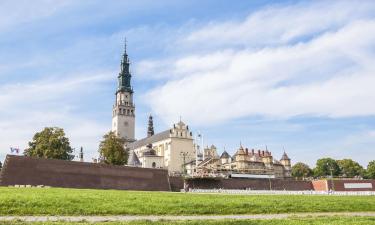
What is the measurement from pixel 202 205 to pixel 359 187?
2830 inches

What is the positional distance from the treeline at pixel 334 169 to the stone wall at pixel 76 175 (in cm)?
7977

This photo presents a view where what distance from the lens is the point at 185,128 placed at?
10819 cm

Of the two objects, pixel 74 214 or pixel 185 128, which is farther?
pixel 185 128

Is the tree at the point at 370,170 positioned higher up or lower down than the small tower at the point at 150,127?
lower down

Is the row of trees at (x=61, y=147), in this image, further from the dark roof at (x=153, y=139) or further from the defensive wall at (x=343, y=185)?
the defensive wall at (x=343, y=185)

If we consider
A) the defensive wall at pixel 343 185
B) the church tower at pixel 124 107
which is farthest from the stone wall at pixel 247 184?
the church tower at pixel 124 107

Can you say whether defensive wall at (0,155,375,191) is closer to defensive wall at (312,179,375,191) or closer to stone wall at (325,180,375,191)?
defensive wall at (312,179,375,191)

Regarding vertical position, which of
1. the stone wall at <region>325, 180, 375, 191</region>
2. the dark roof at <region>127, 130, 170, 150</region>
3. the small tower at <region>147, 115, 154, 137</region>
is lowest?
the stone wall at <region>325, 180, 375, 191</region>

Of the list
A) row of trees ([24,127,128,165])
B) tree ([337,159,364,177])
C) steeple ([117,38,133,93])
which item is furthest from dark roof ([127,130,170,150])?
tree ([337,159,364,177])

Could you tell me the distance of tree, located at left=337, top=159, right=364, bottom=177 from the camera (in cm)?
12512

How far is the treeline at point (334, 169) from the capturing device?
124 m

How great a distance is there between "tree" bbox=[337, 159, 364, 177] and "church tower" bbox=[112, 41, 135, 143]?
234 ft

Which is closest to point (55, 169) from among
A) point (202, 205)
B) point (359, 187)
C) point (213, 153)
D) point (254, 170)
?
point (202, 205)

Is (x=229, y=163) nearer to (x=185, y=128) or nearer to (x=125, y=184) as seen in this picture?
(x=185, y=128)
